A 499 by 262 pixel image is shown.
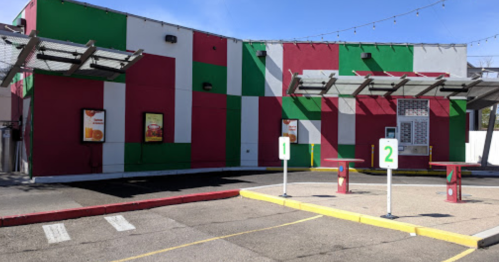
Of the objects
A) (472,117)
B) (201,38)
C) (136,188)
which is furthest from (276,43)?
(472,117)

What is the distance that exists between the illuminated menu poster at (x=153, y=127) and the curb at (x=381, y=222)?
6875 millimetres

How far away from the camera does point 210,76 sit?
17.0m

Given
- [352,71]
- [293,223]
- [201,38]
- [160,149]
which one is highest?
[201,38]

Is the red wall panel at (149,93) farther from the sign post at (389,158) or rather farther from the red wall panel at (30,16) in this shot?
the sign post at (389,158)

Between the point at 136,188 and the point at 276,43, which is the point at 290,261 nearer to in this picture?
the point at 136,188

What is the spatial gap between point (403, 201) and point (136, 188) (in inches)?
299

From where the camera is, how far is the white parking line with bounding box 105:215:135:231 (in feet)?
22.0

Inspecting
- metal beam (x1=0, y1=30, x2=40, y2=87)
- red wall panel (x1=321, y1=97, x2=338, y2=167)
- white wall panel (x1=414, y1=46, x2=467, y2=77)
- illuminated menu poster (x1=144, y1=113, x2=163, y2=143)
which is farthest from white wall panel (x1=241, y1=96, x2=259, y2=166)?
metal beam (x1=0, y1=30, x2=40, y2=87)

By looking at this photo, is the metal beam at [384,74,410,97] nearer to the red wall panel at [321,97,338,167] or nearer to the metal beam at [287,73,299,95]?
the red wall panel at [321,97,338,167]

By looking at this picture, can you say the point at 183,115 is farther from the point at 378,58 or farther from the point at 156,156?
the point at 378,58

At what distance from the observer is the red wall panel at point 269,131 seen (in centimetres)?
1780

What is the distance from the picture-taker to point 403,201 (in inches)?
360

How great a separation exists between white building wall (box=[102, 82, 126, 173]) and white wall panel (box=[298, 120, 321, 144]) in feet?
27.4

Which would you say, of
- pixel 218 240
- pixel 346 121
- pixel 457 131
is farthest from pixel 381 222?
pixel 457 131
